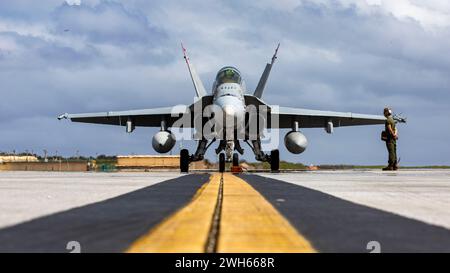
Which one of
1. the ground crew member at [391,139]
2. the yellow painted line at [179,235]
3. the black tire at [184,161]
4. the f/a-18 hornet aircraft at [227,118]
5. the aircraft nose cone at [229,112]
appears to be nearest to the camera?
the yellow painted line at [179,235]

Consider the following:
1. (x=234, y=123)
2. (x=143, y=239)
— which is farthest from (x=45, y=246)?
(x=234, y=123)

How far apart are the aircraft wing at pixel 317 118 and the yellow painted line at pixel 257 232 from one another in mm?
27327

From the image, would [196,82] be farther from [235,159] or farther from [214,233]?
[214,233]

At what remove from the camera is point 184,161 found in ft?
109

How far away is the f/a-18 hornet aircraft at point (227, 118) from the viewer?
96.5 ft

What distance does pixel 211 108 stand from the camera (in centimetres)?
2983

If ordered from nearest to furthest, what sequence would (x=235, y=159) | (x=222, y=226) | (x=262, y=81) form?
1. (x=222, y=226)
2. (x=235, y=159)
3. (x=262, y=81)

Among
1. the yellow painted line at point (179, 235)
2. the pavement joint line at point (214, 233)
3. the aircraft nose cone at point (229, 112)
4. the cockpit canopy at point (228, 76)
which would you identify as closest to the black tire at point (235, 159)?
the cockpit canopy at point (228, 76)

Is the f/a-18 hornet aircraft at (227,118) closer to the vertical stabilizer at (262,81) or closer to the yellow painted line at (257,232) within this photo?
the vertical stabilizer at (262,81)

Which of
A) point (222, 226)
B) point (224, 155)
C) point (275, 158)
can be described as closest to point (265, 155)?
point (275, 158)

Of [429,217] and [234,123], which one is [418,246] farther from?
[234,123]

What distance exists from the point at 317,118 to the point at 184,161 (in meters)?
9.93

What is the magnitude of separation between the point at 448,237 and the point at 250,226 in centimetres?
178

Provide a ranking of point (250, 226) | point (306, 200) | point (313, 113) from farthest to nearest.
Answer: point (313, 113), point (306, 200), point (250, 226)
